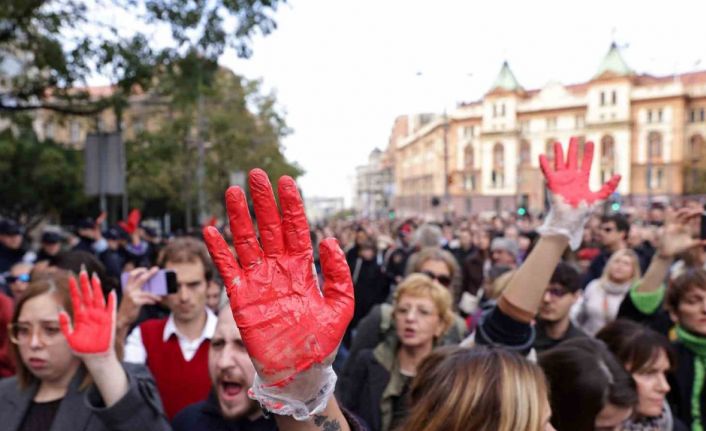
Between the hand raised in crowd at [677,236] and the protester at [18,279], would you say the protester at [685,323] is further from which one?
the protester at [18,279]

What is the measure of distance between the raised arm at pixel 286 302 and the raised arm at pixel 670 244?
3119mm

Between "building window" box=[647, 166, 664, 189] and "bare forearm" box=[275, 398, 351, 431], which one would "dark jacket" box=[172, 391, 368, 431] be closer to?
"bare forearm" box=[275, 398, 351, 431]

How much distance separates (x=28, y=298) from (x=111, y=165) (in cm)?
491

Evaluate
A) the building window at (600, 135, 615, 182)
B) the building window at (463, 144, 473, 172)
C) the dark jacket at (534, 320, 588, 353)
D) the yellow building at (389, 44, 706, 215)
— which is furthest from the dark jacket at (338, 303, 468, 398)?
the building window at (600, 135, 615, 182)

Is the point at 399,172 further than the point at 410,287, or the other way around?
the point at 399,172

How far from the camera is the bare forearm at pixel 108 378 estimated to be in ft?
6.98

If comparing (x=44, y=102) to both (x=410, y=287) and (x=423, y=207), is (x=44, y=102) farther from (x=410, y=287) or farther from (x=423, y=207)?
(x=423, y=207)

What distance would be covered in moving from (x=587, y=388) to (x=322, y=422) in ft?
4.40

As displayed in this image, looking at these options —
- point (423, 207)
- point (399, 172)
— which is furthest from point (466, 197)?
point (399, 172)

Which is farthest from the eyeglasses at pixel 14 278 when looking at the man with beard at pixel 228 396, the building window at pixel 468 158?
the building window at pixel 468 158

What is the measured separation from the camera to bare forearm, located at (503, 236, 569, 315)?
226 centimetres

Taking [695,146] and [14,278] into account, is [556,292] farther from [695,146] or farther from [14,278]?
[695,146]

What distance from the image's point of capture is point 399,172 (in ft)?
220

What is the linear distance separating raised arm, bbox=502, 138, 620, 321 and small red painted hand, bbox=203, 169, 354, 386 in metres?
1.04
